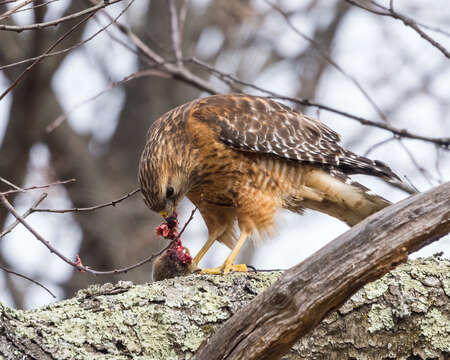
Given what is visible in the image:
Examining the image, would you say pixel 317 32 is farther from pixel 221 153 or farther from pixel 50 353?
pixel 50 353

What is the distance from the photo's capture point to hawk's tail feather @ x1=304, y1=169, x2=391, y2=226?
485 centimetres

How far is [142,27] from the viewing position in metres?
10.3

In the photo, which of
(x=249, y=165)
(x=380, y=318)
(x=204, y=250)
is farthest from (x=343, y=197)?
(x=380, y=318)

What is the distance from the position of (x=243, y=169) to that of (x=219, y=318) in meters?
1.42

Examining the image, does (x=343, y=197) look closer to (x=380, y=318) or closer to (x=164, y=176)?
(x=164, y=176)

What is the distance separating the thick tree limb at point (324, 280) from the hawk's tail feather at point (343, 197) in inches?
86.7

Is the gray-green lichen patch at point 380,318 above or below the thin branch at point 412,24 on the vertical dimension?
below

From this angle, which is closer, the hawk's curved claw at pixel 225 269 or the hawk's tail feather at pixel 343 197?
the hawk's curved claw at pixel 225 269

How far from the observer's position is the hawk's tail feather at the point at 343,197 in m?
4.85

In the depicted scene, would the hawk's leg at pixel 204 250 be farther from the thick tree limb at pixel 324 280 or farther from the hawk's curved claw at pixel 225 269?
the thick tree limb at pixel 324 280

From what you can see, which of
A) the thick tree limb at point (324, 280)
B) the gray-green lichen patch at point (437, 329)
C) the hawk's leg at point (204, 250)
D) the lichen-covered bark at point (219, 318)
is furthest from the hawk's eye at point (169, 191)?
the thick tree limb at point (324, 280)

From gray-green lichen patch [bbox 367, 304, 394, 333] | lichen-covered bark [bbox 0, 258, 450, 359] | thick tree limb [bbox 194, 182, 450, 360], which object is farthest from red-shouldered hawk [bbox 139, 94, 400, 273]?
thick tree limb [bbox 194, 182, 450, 360]

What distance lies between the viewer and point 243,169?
4.68 m

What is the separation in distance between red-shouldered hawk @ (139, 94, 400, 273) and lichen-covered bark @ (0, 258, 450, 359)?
2.67 ft
